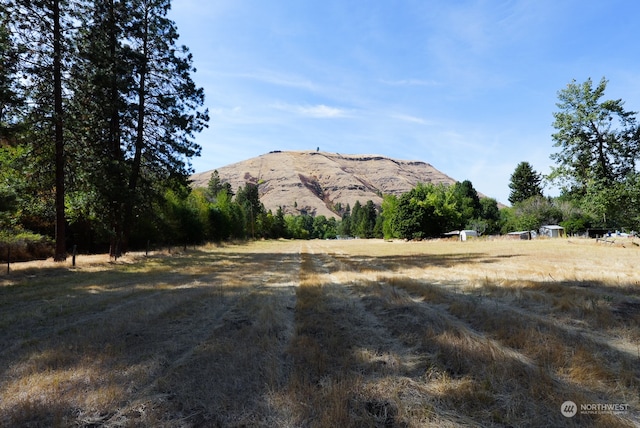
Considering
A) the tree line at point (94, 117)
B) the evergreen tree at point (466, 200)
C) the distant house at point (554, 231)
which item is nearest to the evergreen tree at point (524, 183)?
the evergreen tree at point (466, 200)

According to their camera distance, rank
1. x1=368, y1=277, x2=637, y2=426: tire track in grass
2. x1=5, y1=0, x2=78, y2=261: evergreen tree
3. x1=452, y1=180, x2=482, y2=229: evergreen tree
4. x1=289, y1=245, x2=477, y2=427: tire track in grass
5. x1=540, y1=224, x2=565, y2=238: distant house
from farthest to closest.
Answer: x1=452, y1=180, x2=482, y2=229: evergreen tree < x1=540, y1=224, x2=565, y2=238: distant house < x1=5, y1=0, x2=78, y2=261: evergreen tree < x1=368, y1=277, x2=637, y2=426: tire track in grass < x1=289, y1=245, x2=477, y2=427: tire track in grass

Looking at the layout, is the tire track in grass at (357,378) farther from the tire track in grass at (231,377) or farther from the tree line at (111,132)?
the tree line at (111,132)

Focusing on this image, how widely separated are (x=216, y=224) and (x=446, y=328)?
54.2 meters

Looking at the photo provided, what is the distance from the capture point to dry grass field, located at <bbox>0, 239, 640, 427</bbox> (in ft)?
10.9

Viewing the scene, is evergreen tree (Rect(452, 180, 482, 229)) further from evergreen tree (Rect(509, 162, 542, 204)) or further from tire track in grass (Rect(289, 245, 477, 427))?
tire track in grass (Rect(289, 245, 477, 427))

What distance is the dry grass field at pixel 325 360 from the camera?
10.9 feet

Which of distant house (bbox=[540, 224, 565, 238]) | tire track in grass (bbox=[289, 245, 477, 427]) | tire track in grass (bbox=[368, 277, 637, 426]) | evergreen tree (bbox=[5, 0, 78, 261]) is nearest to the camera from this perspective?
tire track in grass (bbox=[289, 245, 477, 427])

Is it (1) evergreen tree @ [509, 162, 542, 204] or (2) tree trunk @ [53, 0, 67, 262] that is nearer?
(2) tree trunk @ [53, 0, 67, 262]

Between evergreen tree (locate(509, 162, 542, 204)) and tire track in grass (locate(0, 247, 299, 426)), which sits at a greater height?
evergreen tree (locate(509, 162, 542, 204))


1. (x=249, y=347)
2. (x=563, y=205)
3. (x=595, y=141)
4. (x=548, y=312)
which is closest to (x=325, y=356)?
(x=249, y=347)

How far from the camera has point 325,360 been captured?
4.59 m

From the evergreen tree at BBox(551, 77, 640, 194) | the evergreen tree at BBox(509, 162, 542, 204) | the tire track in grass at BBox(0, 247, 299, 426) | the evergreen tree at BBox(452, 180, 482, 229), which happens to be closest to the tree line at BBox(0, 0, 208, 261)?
the tire track in grass at BBox(0, 247, 299, 426)

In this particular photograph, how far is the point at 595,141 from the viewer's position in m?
21.9

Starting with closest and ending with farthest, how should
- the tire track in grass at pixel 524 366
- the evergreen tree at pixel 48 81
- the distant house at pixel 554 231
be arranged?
the tire track in grass at pixel 524 366, the evergreen tree at pixel 48 81, the distant house at pixel 554 231
